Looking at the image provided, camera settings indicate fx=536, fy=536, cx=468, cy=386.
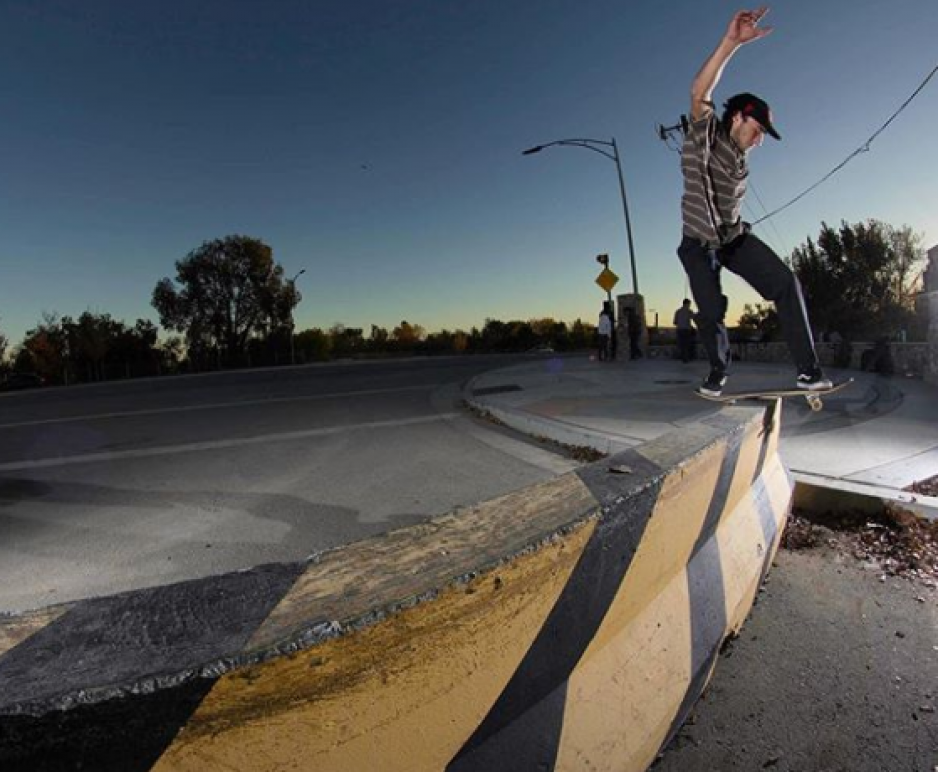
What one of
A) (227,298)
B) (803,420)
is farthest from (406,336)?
(803,420)

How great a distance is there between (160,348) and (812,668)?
61376mm

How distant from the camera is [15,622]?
924 mm

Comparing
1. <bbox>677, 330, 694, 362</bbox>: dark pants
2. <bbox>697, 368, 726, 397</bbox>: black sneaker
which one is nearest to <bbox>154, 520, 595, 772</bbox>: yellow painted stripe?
<bbox>697, 368, 726, 397</bbox>: black sneaker

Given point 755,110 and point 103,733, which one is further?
point 755,110

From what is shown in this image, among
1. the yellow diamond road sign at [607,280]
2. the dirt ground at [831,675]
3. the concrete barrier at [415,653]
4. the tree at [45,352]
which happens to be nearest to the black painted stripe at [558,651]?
the concrete barrier at [415,653]

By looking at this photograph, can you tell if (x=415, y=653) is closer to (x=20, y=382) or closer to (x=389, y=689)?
(x=389, y=689)

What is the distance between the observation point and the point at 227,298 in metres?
52.9

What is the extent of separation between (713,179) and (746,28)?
0.72 m

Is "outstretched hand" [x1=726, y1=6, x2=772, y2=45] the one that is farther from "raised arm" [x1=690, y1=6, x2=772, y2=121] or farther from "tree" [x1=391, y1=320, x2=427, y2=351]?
"tree" [x1=391, y1=320, x2=427, y2=351]

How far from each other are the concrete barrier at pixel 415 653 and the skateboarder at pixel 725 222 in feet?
5.88

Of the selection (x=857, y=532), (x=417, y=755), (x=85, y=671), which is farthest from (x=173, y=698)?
(x=857, y=532)

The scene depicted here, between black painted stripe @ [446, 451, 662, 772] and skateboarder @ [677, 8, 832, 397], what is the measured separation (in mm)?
2131

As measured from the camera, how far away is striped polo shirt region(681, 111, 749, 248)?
301 centimetres

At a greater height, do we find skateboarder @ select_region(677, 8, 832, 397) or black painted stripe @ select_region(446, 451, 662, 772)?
skateboarder @ select_region(677, 8, 832, 397)
